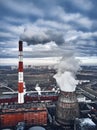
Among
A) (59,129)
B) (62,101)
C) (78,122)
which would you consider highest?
(62,101)

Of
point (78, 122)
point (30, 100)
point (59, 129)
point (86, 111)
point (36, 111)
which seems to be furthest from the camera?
point (30, 100)

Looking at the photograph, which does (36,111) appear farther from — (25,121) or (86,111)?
(86,111)

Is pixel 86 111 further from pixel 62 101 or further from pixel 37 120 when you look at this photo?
pixel 37 120

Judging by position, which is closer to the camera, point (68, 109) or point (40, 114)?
point (68, 109)

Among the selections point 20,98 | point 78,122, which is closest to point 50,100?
point 20,98

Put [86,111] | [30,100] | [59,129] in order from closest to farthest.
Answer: [59,129], [86,111], [30,100]

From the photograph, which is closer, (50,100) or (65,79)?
(65,79)

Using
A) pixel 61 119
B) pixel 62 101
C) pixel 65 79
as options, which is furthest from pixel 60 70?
pixel 61 119

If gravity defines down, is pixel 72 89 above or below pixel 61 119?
above

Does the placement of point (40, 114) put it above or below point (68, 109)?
below
